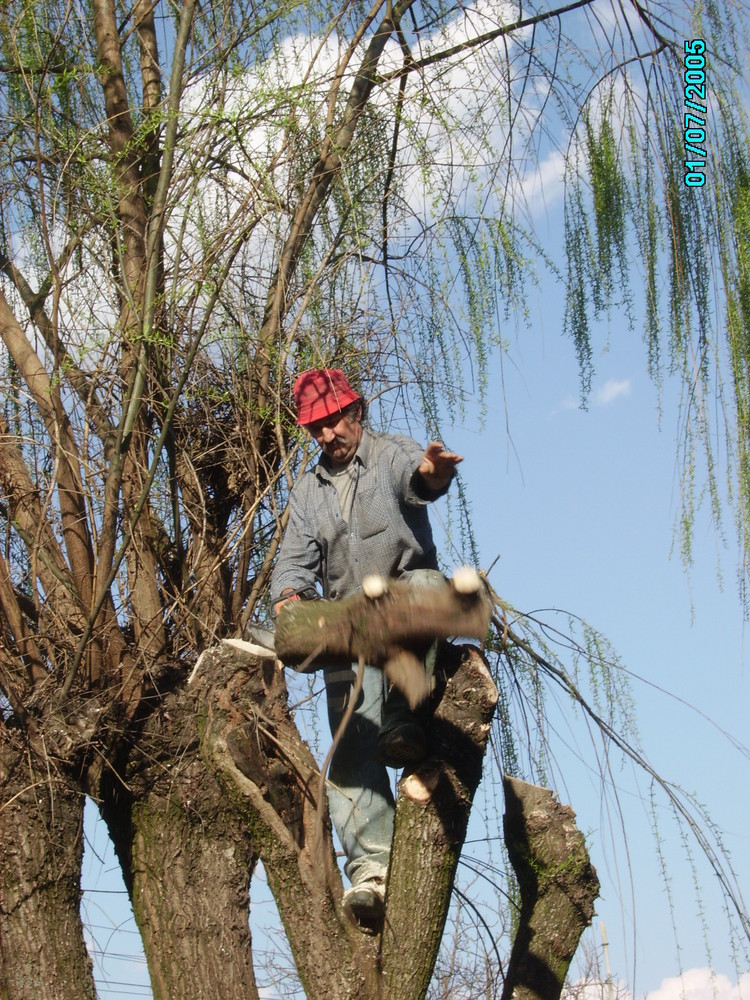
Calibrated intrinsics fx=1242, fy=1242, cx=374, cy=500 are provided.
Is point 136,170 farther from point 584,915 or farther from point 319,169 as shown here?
point 584,915

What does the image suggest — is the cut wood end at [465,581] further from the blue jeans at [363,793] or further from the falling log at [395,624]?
the blue jeans at [363,793]

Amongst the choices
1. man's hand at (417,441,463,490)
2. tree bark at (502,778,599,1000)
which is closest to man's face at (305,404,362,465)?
man's hand at (417,441,463,490)

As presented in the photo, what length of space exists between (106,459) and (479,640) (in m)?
1.90

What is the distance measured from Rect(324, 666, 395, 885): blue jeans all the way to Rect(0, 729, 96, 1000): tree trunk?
952mm

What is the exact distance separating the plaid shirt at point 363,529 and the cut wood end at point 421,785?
0.69 m

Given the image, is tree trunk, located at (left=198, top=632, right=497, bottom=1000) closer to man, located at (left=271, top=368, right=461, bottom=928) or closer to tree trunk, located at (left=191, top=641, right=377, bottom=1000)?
tree trunk, located at (left=191, top=641, right=377, bottom=1000)

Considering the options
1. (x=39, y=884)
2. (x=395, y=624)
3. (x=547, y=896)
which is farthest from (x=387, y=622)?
(x=39, y=884)

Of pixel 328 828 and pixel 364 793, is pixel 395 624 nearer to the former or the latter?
pixel 364 793

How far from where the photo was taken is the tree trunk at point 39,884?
3.91m

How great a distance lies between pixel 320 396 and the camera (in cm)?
401

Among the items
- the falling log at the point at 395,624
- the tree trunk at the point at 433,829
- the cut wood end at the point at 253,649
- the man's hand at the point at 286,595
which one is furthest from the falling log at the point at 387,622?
the cut wood end at the point at 253,649

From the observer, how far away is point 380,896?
3.58 meters

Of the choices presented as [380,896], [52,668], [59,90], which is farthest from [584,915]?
[59,90]

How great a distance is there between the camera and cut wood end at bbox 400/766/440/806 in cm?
344
